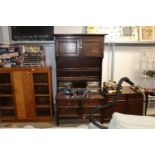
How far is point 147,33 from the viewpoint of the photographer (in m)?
3.33

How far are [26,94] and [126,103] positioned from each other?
191 cm

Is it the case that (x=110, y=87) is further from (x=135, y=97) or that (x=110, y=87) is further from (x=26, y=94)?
(x=26, y=94)

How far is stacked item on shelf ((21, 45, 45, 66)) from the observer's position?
315 centimetres

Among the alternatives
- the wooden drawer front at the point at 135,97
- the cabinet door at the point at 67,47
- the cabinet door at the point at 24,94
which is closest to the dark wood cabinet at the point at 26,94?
the cabinet door at the point at 24,94

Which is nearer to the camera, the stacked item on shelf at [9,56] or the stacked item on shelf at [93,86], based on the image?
the stacked item on shelf at [9,56]

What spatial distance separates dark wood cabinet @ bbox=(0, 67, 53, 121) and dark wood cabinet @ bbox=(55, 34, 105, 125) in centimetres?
29

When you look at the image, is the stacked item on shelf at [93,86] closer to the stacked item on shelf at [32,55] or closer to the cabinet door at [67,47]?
the cabinet door at [67,47]

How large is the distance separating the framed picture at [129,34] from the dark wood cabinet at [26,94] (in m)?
1.60

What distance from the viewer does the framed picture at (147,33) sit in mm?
3288

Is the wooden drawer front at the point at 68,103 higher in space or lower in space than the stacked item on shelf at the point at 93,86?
lower
